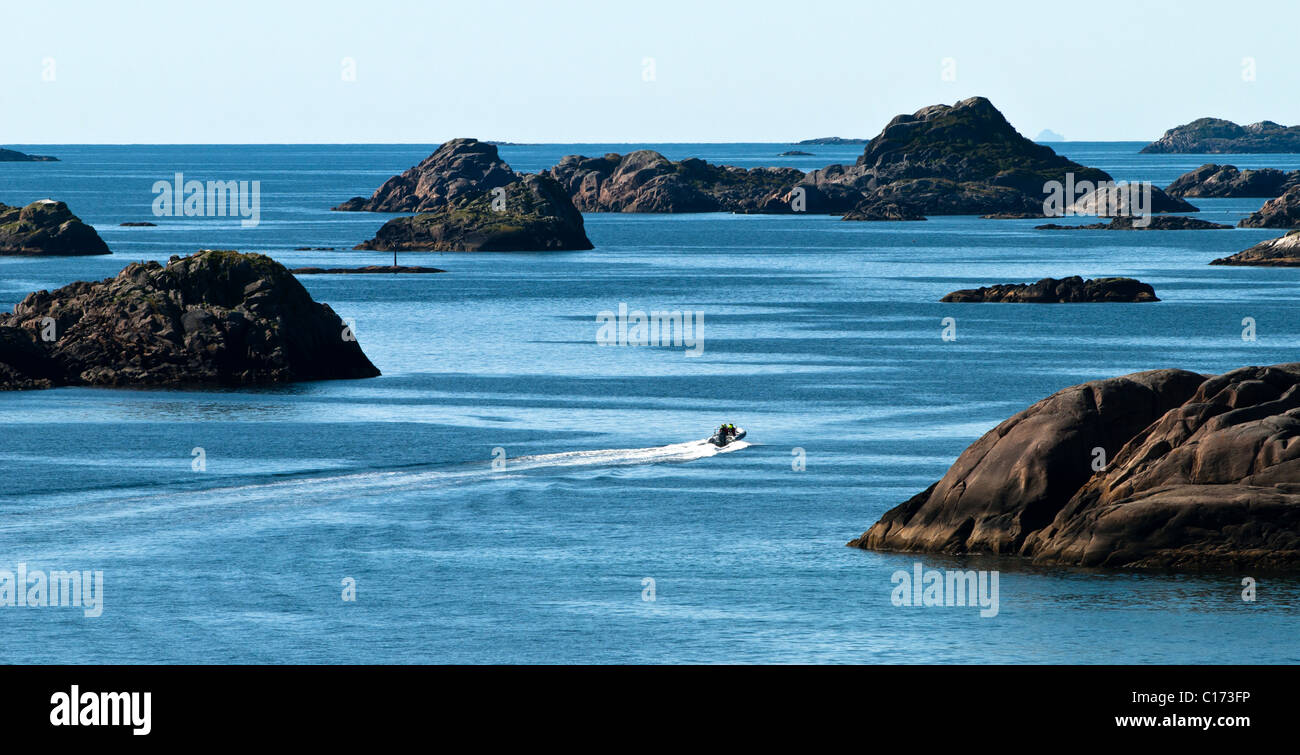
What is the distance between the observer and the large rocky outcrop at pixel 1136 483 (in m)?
61.7

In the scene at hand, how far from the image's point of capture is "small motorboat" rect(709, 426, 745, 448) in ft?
313

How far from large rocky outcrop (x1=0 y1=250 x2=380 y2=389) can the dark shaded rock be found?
304 feet

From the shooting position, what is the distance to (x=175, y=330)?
124 meters

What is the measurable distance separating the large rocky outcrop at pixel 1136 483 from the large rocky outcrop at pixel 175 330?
6577cm

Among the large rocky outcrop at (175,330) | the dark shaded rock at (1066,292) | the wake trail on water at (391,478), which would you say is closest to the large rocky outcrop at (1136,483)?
the wake trail on water at (391,478)

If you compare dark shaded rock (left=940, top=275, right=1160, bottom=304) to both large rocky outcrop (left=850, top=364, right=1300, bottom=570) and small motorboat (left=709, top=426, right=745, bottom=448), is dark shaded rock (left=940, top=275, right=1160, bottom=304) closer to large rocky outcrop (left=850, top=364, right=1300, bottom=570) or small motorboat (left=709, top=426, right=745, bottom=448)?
small motorboat (left=709, top=426, right=745, bottom=448)

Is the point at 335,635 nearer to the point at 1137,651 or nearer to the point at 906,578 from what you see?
the point at 906,578

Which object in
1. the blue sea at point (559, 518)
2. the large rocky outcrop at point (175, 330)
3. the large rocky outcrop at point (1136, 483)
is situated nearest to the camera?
the blue sea at point (559, 518)

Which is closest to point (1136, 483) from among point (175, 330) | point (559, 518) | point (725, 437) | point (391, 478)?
point (559, 518)

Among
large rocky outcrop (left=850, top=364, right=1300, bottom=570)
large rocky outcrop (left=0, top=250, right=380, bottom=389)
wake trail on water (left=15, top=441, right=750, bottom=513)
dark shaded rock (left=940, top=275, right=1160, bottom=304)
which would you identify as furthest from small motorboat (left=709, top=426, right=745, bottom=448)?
dark shaded rock (left=940, top=275, right=1160, bottom=304)

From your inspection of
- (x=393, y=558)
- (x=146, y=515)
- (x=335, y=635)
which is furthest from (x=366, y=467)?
(x=335, y=635)

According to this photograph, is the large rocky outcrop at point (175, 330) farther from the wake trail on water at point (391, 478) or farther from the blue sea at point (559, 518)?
the wake trail on water at point (391, 478)

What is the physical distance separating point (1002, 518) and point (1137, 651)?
38.8 ft

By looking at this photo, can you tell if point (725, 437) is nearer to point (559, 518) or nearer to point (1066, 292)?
point (559, 518)
